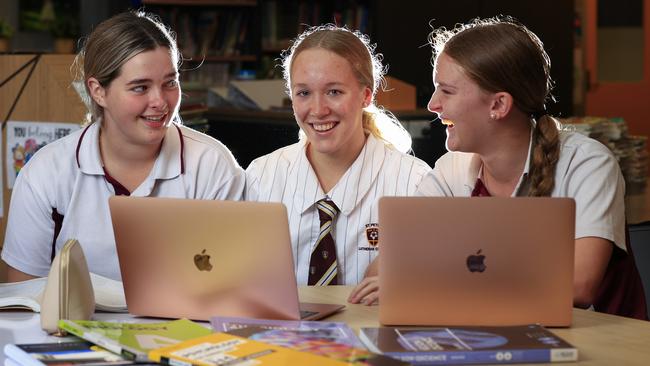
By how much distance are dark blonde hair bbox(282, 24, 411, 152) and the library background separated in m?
0.94

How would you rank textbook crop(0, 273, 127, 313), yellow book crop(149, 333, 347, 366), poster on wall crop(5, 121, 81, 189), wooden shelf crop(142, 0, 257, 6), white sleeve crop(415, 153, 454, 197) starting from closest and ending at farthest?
yellow book crop(149, 333, 347, 366) < textbook crop(0, 273, 127, 313) < white sleeve crop(415, 153, 454, 197) < poster on wall crop(5, 121, 81, 189) < wooden shelf crop(142, 0, 257, 6)

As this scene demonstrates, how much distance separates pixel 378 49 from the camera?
5863mm

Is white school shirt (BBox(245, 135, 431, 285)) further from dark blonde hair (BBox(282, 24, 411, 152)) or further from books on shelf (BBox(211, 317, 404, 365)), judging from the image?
books on shelf (BBox(211, 317, 404, 365))

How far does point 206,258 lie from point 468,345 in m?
0.55

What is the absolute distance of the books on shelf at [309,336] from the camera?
5.51ft

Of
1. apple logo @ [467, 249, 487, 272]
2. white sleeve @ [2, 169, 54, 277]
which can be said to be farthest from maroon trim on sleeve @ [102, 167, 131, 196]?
apple logo @ [467, 249, 487, 272]

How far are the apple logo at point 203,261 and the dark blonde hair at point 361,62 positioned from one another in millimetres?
1043

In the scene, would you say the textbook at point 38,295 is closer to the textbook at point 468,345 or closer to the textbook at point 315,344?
the textbook at point 315,344

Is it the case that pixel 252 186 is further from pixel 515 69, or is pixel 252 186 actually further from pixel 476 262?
pixel 476 262

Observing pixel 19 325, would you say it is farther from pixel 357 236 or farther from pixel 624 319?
pixel 624 319

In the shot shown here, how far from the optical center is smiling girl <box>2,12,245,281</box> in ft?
8.87

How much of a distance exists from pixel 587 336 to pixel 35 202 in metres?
1.51

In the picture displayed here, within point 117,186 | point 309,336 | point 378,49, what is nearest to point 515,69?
point 309,336

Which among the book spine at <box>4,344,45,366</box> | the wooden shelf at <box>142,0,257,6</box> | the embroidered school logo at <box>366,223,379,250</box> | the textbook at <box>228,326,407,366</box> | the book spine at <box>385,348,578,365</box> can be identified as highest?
the wooden shelf at <box>142,0,257,6</box>
